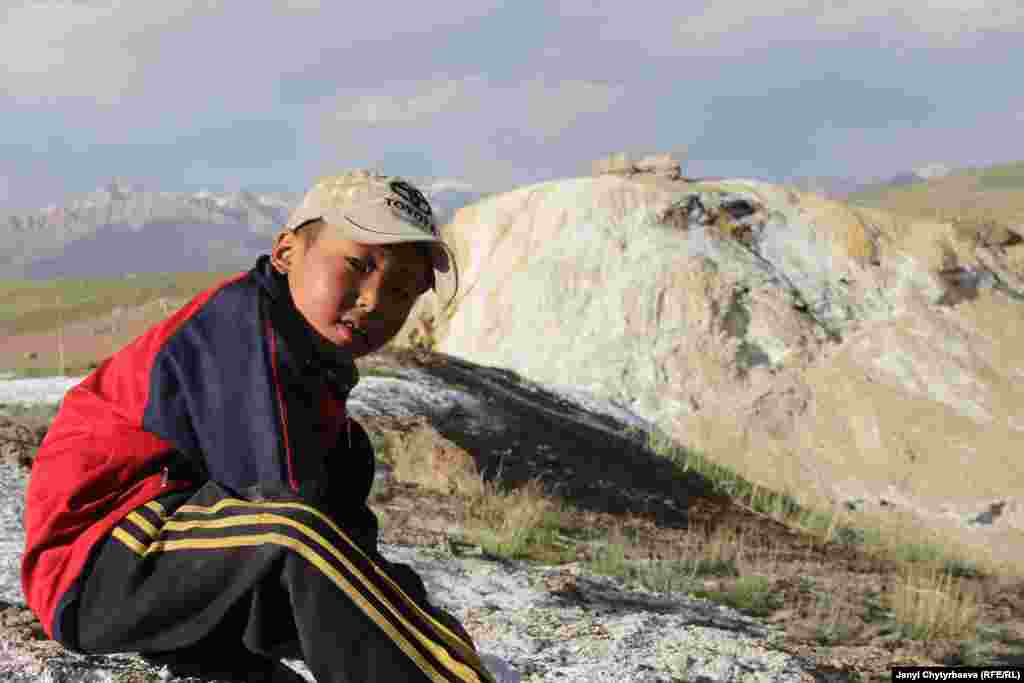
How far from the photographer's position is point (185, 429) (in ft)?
6.63

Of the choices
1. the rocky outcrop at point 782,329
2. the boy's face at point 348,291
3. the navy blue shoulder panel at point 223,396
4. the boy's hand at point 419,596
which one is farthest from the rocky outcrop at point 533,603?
the rocky outcrop at point 782,329

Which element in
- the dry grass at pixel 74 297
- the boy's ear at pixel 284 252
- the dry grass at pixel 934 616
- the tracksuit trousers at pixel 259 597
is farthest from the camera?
the dry grass at pixel 74 297

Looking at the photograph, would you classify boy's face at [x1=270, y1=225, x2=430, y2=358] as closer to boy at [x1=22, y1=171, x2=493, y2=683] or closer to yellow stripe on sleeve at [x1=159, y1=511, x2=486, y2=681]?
boy at [x1=22, y1=171, x2=493, y2=683]

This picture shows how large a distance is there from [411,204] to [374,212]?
0.13 meters

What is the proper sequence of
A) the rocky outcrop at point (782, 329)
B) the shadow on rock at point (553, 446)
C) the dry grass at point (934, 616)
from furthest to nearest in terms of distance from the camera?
the rocky outcrop at point (782, 329) → the shadow on rock at point (553, 446) → the dry grass at point (934, 616)

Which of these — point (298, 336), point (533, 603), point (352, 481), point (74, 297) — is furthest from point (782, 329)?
point (74, 297)

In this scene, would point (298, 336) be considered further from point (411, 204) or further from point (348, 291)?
point (411, 204)

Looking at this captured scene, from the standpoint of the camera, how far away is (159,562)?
1942 mm

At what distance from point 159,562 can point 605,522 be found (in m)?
3.89

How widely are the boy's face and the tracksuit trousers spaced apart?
1.42ft

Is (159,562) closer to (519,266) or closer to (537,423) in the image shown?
(537,423)

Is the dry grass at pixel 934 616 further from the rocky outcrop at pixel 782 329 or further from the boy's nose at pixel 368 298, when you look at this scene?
the rocky outcrop at pixel 782 329

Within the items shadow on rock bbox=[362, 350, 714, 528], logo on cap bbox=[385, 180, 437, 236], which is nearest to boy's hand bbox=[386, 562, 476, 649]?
logo on cap bbox=[385, 180, 437, 236]

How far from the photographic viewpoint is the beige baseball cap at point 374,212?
2170 mm
